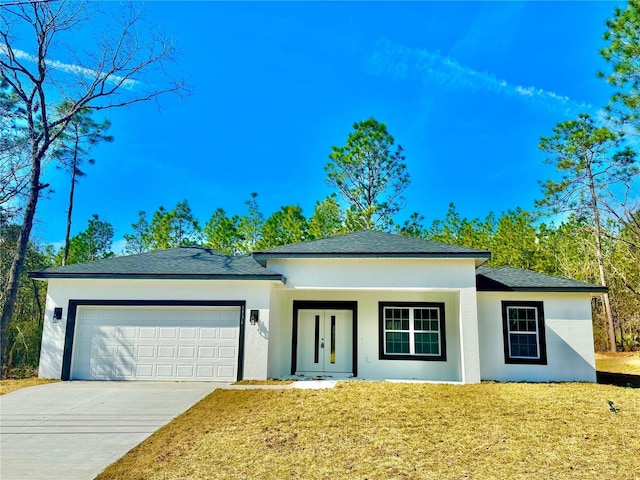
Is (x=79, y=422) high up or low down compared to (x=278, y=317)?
down

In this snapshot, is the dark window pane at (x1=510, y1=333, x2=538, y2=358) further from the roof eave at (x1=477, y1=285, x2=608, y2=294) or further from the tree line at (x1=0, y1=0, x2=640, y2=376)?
the tree line at (x1=0, y1=0, x2=640, y2=376)

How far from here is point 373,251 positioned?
1159 cm

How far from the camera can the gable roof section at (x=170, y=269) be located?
456 inches

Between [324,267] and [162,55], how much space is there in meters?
12.0

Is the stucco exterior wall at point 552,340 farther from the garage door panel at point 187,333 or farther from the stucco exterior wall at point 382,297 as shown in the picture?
the garage door panel at point 187,333

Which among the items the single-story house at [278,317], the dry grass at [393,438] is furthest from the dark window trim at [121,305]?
the dry grass at [393,438]

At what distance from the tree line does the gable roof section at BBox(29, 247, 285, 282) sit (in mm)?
4280

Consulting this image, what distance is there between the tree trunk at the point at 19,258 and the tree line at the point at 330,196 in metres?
0.04

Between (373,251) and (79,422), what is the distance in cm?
776

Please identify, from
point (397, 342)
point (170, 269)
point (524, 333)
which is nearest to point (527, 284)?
point (524, 333)

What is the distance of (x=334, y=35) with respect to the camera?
1695 cm

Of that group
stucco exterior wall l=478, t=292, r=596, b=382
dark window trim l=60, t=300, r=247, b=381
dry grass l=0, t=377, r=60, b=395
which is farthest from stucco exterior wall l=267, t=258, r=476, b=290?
dry grass l=0, t=377, r=60, b=395

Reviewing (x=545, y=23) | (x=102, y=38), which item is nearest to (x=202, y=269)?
(x=102, y=38)

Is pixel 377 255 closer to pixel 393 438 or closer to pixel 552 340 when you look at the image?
pixel 552 340
